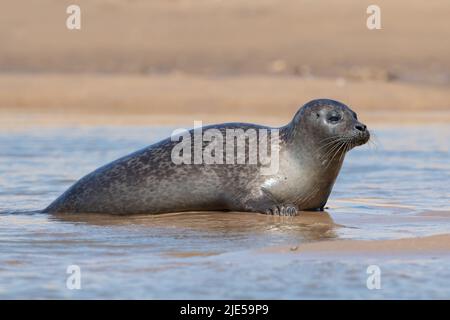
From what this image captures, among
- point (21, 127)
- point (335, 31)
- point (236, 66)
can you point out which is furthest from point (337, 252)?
point (335, 31)

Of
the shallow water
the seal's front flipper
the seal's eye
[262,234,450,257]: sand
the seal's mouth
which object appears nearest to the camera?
the shallow water

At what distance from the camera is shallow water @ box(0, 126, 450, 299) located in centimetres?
564

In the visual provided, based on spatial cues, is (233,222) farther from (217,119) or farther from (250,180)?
(217,119)

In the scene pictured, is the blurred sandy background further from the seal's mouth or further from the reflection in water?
Result: the seal's mouth

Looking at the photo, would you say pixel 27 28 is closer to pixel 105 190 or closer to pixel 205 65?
pixel 205 65

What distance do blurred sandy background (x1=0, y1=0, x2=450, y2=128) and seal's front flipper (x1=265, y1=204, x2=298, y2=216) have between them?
954 cm

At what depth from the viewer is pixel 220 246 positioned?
266 inches

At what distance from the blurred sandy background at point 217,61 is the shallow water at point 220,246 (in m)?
7.89

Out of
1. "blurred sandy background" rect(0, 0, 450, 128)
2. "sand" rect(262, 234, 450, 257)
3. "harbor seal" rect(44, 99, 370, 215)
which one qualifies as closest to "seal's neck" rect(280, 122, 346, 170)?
"harbor seal" rect(44, 99, 370, 215)

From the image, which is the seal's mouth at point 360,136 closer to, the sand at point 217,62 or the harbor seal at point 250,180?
the harbor seal at point 250,180

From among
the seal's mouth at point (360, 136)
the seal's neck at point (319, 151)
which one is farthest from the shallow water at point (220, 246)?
the seal's mouth at point (360, 136)

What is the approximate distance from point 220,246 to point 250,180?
1669 mm

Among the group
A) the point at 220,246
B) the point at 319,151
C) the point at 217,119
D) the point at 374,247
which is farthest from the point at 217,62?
the point at 374,247
